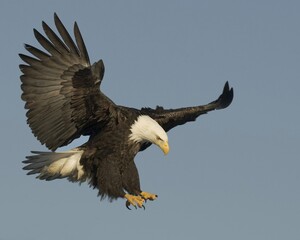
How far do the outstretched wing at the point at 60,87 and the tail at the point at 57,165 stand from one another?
271 mm

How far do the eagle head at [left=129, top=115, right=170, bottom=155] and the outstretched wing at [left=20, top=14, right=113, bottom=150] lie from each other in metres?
0.42

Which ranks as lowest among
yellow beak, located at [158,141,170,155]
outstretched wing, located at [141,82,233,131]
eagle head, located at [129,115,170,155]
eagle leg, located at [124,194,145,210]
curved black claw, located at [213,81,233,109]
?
eagle leg, located at [124,194,145,210]

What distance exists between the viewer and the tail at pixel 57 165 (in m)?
11.6

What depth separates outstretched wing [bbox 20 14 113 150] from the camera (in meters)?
11.2

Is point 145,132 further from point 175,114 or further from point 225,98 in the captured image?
point 225,98

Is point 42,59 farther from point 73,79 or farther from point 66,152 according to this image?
point 66,152

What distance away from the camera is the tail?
1157 centimetres

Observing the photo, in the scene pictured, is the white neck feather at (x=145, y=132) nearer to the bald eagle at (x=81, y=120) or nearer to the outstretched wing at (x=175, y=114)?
the bald eagle at (x=81, y=120)

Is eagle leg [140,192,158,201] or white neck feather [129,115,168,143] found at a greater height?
white neck feather [129,115,168,143]

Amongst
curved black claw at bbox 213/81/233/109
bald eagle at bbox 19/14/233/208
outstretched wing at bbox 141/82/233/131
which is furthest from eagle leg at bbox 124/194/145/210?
curved black claw at bbox 213/81/233/109

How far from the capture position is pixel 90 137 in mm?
11680

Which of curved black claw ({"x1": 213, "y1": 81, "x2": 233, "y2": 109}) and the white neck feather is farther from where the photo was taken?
curved black claw ({"x1": 213, "y1": 81, "x2": 233, "y2": 109})

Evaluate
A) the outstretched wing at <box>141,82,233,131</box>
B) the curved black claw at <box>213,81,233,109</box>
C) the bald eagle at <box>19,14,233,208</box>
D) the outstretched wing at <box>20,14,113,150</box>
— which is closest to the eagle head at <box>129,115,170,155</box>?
the bald eagle at <box>19,14,233,208</box>

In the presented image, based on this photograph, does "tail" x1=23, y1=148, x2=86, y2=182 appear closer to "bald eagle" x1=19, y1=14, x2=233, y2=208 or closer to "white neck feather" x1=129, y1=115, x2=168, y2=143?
"bald eagle" x1=19, y1=14, x2=233, y2=208
